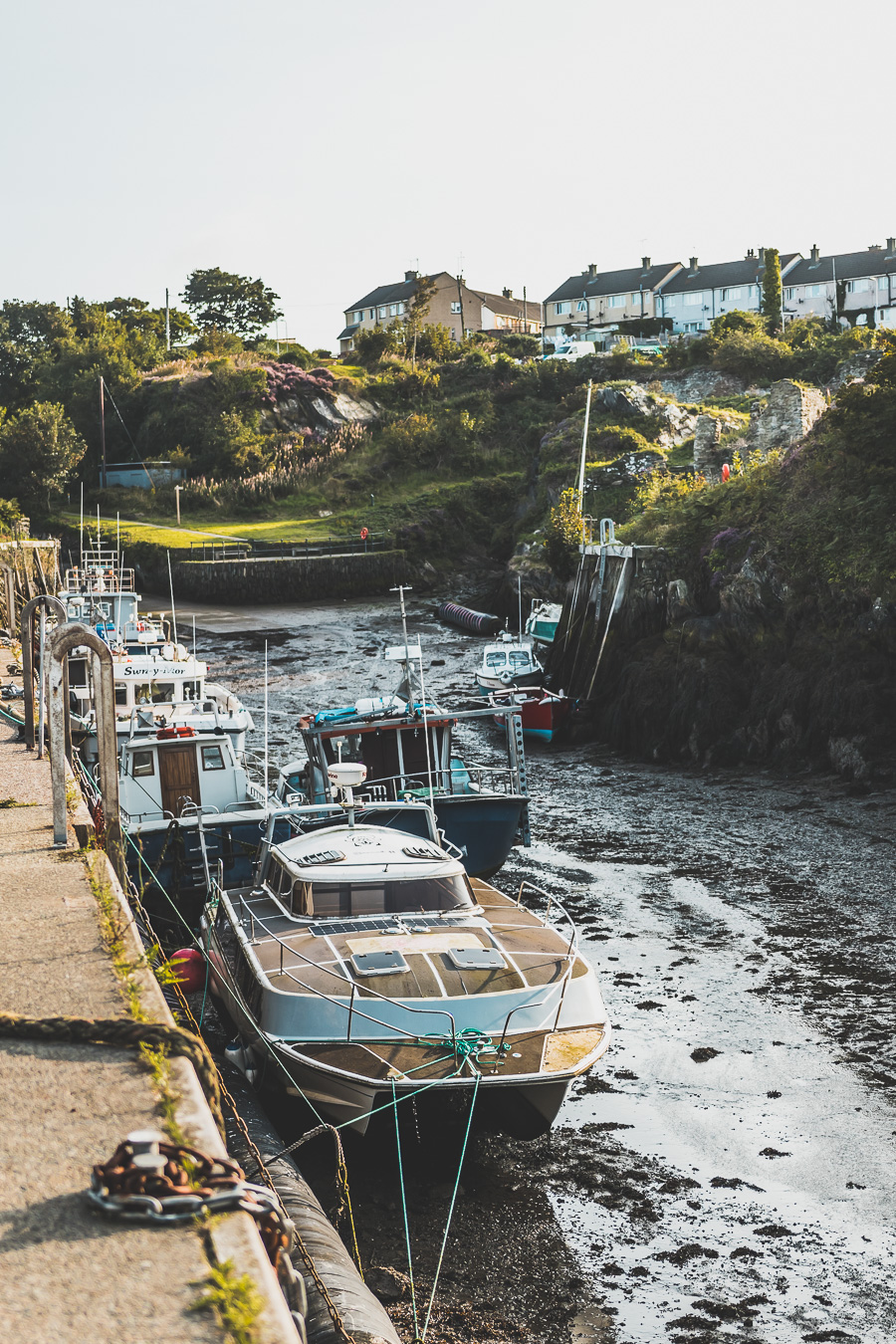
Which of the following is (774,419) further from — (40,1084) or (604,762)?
(40,1084)

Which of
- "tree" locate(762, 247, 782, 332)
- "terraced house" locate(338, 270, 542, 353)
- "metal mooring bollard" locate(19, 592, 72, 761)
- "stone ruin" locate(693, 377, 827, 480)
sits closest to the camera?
"metal mooring bollard" locate(19, 592, 72, 761)

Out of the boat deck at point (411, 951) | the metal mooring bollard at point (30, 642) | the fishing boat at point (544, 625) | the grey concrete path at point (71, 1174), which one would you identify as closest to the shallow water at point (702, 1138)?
the boat deck at point (411, 951)

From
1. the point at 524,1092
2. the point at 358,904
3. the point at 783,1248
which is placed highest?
the point at 358,904

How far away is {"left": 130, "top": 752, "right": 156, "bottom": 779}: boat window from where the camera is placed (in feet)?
53.2

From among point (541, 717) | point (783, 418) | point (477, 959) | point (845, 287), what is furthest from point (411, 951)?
point (845, 287)

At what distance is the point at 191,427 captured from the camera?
224 feet

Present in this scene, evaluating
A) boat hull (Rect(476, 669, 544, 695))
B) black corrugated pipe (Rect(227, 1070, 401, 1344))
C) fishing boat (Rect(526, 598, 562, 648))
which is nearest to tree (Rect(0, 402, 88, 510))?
fishing boat (Rect(526, 598, 562, 648))

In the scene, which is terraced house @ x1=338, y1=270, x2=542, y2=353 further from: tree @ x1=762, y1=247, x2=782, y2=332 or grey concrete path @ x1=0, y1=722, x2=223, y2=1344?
grey concrete path @ x1=0, y1=722, x2=223, y2=1344

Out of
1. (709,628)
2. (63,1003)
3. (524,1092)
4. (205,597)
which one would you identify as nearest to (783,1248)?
(524,1092)

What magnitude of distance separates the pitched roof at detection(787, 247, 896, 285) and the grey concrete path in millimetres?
86174

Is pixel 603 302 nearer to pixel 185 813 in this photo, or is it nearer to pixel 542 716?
pixel 542 716

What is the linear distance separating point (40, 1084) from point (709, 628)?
23.3 m

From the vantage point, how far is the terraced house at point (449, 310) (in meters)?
99.2

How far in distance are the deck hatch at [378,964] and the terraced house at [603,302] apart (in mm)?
83271
